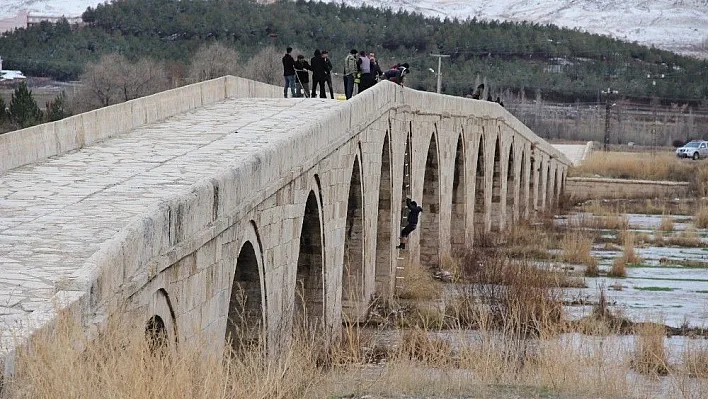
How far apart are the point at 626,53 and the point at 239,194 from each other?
114209 millimetres

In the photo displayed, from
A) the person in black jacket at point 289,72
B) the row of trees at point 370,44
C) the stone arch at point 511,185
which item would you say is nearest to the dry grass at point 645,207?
the stone arch at point 511,185

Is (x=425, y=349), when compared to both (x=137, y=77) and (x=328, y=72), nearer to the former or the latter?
(x=328, y=72)

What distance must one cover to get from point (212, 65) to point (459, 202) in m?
Answer: 31.1

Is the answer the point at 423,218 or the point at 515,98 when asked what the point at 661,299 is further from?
the point at 515,98

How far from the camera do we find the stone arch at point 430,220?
2469cm

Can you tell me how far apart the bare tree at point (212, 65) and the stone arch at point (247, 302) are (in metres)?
41.3

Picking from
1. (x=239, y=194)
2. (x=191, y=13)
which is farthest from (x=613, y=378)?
(x=191, y=13)

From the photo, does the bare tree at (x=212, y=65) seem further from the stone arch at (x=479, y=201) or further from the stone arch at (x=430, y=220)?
the stone arch at (x=430, y=220)

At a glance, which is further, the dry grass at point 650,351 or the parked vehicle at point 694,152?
the parked vehicle at point 694,152

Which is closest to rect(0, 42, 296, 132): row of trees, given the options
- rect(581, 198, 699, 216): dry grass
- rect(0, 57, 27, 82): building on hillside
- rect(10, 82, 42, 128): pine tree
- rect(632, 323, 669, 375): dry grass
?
rect(10, 82, 42, 128): pine tree

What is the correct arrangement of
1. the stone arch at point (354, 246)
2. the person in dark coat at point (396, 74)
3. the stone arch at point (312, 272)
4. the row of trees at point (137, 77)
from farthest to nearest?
the row of trees at point (137, 77) < the person in dark coat at point (396, 74) < the stone arch at point (354, 246) < the stone arch at point (312, 272)

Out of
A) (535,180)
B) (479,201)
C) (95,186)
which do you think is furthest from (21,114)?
(95,186)

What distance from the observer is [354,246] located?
18.0 metres

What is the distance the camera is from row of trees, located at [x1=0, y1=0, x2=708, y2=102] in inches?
3140
